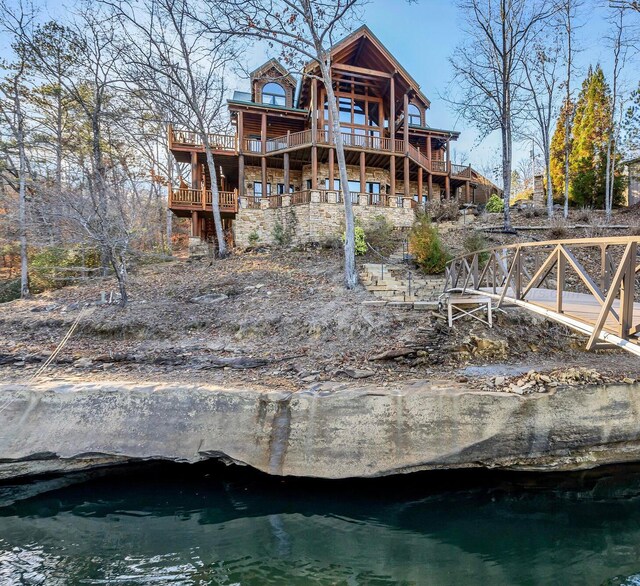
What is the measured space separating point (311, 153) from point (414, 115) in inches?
396

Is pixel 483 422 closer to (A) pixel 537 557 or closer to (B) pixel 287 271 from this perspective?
(A) pixel 537 557

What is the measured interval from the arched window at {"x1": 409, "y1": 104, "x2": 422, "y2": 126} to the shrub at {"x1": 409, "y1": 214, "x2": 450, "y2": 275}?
14510 mm

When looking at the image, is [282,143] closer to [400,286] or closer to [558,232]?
[400,286]

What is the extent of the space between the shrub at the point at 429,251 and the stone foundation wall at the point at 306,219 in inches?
177

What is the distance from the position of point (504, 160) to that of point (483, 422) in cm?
1348

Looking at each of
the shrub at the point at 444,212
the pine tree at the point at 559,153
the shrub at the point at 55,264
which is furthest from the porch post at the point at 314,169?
the pine tree at the point at 559,153

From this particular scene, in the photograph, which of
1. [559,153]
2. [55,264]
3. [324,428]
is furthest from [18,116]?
[559,153]

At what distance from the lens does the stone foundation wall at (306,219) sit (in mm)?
14758

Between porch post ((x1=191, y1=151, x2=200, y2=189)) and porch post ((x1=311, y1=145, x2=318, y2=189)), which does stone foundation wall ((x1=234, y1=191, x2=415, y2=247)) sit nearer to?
porch post ((x1=311, y1=145, x2=318, y2=189))

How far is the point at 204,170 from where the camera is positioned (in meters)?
19.1

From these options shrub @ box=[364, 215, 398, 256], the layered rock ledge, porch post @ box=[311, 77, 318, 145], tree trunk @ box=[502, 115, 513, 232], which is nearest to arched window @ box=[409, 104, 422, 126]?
tree trunk @ box=[502, 115, 513, 232]

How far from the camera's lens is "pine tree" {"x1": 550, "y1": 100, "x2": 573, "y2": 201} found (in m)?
20.5

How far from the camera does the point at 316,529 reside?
393 cm

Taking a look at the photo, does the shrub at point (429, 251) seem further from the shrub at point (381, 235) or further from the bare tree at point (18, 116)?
the bare tree at point (18, 116)
